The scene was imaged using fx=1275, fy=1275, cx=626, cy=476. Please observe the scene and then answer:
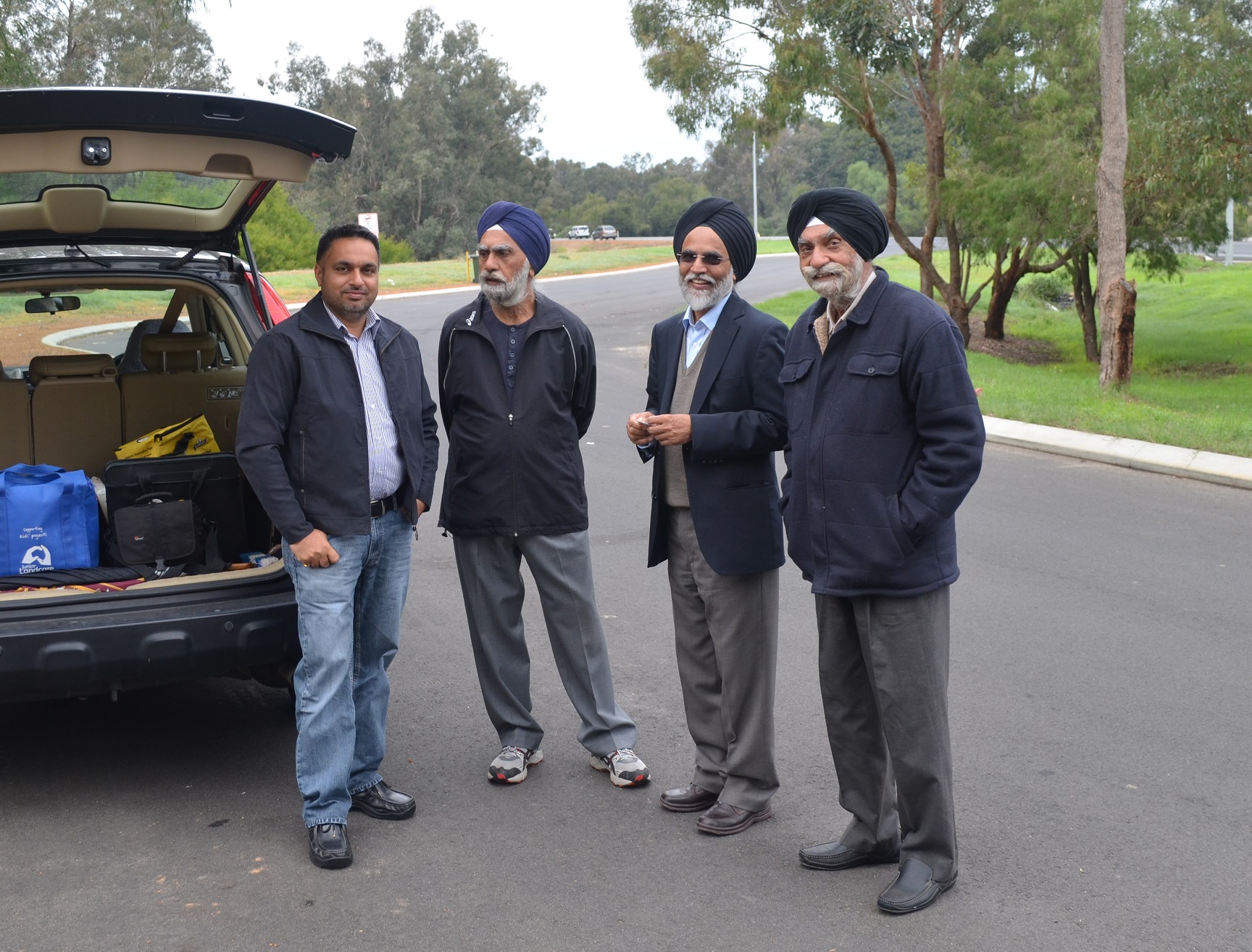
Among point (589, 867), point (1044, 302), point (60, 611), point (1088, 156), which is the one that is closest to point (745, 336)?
point (589, 867)

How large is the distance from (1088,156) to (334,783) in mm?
17708

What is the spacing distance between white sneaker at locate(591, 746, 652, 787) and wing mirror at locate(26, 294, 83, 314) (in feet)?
10.7

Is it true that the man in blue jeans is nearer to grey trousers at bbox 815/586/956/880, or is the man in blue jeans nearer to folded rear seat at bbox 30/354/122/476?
grey trousers at bbox 815/586/956/880

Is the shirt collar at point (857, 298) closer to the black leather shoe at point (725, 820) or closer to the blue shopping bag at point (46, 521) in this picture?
the black leather shoe at point (725, 820)

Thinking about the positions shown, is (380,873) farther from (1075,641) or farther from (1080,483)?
(1080,483)

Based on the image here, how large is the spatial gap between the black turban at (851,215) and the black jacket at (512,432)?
115cm

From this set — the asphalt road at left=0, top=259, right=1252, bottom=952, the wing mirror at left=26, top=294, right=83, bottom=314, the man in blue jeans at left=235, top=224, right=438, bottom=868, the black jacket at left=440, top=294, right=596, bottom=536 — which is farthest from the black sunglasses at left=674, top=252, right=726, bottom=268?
the wing mirror at left=26, top=294, right=83, bottom=314

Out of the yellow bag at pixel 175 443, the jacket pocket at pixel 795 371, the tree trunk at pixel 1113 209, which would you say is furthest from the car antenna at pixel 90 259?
the tree trunk at pixel 1113 209

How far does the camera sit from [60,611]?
4.09 metres

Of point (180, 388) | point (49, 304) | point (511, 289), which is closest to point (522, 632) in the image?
point (511, 289)

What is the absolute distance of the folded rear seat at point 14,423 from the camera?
519cm

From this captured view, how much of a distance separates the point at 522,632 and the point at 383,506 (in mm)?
774

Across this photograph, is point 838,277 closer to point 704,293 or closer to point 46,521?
point 704,293

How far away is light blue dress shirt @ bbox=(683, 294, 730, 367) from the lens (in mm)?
4199
